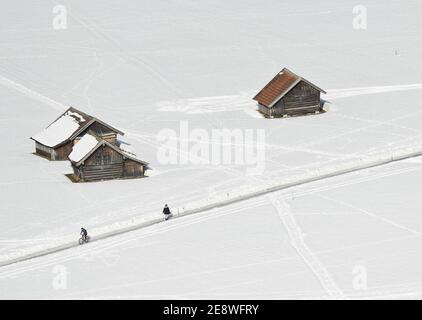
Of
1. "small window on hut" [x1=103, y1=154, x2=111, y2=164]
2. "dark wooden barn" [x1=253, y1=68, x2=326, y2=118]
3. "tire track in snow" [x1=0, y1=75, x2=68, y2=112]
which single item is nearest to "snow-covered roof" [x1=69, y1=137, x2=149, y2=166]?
"small window on hut" [x1=103, y1=154, x2=111, y2=164]

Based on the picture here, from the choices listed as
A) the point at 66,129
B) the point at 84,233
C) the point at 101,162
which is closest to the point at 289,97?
the point at 66,129

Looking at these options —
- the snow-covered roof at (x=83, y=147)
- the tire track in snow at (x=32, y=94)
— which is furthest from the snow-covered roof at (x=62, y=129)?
the tire track in snow at (x=32, y=94)

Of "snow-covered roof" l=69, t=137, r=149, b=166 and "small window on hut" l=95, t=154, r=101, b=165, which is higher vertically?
"snow-covered roof" l=69, t=137, r=149, b=166

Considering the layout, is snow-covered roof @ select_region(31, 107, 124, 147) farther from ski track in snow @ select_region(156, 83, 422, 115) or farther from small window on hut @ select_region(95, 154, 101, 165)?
ski track in snow @ select_region(156, 83, 422, 115)

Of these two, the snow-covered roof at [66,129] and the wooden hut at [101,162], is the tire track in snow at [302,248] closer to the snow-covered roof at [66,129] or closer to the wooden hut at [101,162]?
the wooden hut at [101,162]

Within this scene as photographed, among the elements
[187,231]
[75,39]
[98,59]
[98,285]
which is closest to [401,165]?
[187,231]

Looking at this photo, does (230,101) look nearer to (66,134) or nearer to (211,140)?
(211,140)

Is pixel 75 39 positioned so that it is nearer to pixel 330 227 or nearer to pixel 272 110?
pixel 272 110
